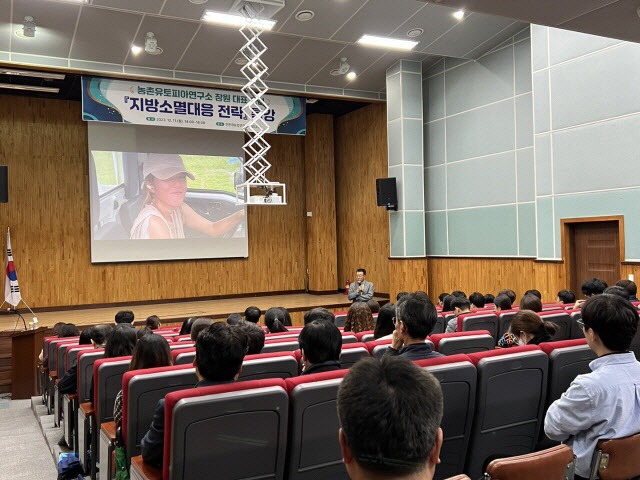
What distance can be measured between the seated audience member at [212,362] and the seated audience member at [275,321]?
2.84 metres

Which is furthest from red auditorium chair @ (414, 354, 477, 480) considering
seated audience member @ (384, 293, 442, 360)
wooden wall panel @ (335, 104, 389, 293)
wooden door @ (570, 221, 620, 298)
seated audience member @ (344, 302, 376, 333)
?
wooden wall panel @ (335, 104, 389, 293)

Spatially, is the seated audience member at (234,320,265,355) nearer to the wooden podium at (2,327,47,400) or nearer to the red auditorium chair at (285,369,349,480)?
the red auditorium chair at (285,369,349,480)

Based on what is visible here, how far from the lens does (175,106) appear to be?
10.3 m

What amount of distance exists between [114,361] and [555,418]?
7.53 ft

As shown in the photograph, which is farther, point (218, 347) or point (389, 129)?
point (389, 129)

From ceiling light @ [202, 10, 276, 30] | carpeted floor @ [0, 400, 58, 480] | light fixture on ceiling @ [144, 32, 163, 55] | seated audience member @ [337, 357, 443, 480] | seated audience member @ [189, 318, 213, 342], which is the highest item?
ceiling light @ [202, 10, 276, 30]

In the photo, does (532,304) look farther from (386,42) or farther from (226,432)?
(386,42)

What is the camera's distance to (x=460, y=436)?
2.39 metres

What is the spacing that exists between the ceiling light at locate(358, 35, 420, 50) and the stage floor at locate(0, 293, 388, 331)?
5.02 metres

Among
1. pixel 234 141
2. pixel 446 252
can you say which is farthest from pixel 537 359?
pixel 234 141

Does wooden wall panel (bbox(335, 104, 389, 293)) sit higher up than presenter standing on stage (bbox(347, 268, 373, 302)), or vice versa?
wooden wall panel (bbox(335, 104, 389, 293))

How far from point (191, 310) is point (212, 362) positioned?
8.74 metres

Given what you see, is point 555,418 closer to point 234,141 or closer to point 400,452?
point 400,452

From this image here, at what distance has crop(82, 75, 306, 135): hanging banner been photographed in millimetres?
9727
